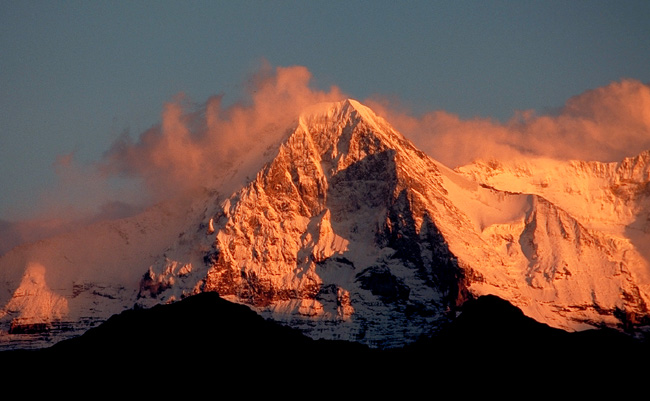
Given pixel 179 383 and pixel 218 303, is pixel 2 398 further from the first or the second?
pixel 218 303

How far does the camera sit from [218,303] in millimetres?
167500

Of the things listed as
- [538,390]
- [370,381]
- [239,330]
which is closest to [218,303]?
[239,330]

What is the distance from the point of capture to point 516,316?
6609 inches

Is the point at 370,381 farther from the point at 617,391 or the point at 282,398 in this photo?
the point at 617,391

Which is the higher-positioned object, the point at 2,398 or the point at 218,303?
the point at 218,303

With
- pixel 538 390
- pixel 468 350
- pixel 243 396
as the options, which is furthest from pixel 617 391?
pixel 243 396

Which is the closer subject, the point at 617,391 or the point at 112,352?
the point at 617,391

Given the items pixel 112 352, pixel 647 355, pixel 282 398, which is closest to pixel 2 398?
pixel 112 352

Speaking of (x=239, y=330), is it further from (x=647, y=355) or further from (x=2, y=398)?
(x=647, y=355)

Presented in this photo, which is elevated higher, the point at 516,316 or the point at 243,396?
the point at 516,316

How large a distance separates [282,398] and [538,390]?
19.2m

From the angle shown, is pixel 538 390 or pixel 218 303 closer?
pixel 538 390

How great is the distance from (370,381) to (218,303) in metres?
16.0

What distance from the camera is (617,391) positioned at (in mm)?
148375
